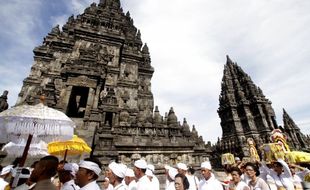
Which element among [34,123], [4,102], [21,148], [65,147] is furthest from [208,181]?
[4,102]

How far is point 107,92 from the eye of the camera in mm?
22078

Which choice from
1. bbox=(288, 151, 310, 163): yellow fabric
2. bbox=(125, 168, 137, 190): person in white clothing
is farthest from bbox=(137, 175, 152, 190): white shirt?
bbox=(288, 151, 310, 163): yellow fabric

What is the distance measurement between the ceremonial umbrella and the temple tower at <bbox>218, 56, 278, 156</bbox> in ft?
102

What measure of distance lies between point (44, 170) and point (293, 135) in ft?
142

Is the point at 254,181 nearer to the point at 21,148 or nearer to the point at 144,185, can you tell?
the point at 144,185

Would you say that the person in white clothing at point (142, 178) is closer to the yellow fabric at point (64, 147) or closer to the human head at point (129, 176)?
the human head at point (129, 176)

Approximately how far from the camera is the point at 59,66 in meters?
23.8

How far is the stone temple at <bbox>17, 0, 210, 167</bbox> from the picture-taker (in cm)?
1224

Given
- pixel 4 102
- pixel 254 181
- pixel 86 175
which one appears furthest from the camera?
pixel 4 102

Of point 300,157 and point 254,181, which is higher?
point 300,157

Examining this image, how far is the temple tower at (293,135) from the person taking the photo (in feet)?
107

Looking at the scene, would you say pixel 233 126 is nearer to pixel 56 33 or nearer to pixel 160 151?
pixel 160 151

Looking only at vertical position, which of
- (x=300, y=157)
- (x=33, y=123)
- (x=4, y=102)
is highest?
(x=4, y=102)

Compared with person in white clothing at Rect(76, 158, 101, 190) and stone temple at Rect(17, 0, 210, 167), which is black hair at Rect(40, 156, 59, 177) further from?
stone temple at Rect(17, 0, 210, 167)
